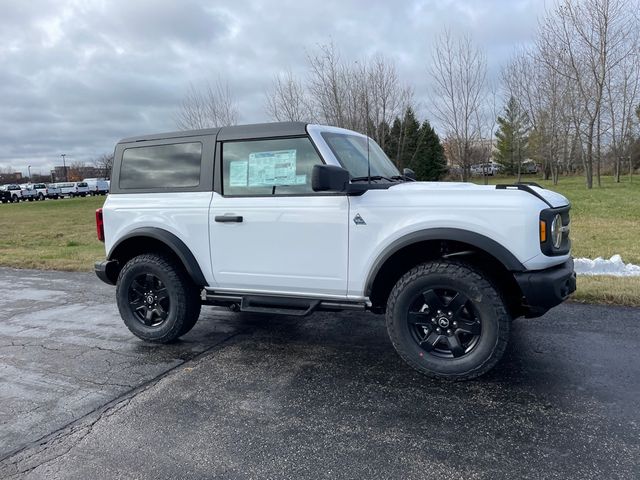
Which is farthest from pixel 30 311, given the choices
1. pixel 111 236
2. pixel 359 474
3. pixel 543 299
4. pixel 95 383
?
pixel 543 299

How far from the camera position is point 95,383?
3.89 metres

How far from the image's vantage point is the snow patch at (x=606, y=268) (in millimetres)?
6703

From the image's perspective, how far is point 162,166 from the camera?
15.6 ft

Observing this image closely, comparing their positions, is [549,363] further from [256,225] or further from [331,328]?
[256,225]

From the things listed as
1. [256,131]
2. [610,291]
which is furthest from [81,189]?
[610,291]

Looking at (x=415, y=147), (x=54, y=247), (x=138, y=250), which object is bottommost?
(x=54, y=247)

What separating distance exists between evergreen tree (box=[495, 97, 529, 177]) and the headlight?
2531cm

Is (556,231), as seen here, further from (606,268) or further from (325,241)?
(606,268)

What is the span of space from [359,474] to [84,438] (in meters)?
1.74

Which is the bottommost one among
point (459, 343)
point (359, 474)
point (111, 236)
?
point (359, 474)

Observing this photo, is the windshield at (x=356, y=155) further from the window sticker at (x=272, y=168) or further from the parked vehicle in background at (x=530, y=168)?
the parked vehicle in background at (x=530, y=168)

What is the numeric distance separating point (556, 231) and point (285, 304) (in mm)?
2165

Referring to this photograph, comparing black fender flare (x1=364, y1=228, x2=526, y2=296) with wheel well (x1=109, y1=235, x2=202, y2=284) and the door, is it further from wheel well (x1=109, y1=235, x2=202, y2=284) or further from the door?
wheel well (x1=109, y1=235, x2=202, y2=284)

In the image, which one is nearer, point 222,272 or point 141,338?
point 222,272
